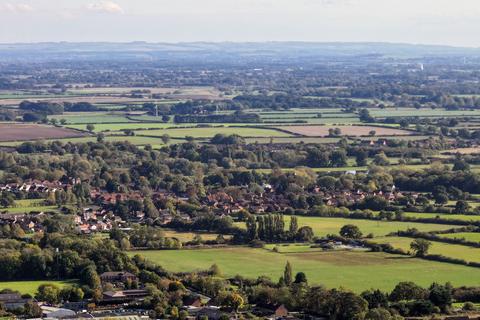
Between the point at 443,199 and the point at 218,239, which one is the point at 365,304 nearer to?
the point at 218,239

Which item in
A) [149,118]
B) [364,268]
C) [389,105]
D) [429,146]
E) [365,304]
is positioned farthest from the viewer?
[389,105]

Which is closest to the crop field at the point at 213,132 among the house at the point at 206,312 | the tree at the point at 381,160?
the tree at the point at 381,160

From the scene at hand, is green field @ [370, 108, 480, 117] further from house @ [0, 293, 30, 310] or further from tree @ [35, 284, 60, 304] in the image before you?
house @ [0, 293, 30, 310]

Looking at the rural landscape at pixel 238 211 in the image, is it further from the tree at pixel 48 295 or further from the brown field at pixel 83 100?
the brown field at pixel 83 100

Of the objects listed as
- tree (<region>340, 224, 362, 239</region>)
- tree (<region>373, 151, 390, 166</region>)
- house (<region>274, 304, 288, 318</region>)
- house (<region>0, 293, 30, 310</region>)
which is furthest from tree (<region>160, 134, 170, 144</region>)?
house (<region>274, 304, 288, 318</region>)

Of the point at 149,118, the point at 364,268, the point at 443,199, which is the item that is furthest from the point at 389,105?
the point at 364,268

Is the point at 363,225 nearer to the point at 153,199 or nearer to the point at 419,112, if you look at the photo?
the point at 153,199
